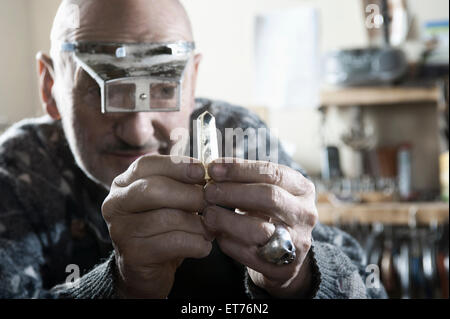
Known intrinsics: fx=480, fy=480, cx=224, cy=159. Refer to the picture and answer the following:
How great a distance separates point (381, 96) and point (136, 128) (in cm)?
77

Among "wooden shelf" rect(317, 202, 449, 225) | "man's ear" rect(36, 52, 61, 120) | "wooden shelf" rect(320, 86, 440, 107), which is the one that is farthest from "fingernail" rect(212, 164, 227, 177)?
"wooden shelf" rect(320, 86, 440, 107)

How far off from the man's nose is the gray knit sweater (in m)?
0.03

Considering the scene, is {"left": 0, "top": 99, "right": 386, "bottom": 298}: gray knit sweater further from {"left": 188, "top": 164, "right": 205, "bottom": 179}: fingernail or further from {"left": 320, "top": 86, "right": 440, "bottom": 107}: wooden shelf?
{"left": 320, "top": 86, "right": 440, "bottom": 107}: wooden shelf

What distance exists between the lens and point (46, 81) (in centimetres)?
29

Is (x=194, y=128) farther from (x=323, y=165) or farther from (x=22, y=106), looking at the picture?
(x=323, y=165)

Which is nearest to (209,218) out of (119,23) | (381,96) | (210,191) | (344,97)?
(210,191)

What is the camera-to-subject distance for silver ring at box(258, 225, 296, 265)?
0.87ft

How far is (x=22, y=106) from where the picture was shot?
1.01 ft

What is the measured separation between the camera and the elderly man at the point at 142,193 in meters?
0.26

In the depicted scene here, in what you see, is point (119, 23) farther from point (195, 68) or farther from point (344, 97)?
point (344, 97)

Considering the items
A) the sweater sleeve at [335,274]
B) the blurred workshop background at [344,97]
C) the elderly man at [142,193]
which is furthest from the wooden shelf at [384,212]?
the elderly man at [142,193]

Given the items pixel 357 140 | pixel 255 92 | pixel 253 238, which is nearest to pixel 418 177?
pixel 357 140

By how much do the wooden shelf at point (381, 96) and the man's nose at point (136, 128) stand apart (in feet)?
1.59

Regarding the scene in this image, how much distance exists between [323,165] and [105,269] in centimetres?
32
